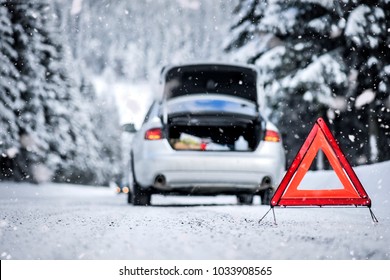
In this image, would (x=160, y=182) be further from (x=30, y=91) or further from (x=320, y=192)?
(x=30, y=91)

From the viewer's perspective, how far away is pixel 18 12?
81.9ft

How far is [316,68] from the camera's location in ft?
47.0

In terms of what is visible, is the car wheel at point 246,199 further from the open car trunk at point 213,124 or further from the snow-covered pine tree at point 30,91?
the snow-covered pine tree at point 30,91

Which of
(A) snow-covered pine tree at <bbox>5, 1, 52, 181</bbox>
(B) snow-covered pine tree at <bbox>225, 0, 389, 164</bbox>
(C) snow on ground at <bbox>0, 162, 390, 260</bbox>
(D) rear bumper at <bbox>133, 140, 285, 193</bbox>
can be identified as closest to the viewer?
(C) snow on ground at <bbox>0, 162, 390, 260</bbox>

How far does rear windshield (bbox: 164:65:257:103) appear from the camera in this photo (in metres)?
8.09

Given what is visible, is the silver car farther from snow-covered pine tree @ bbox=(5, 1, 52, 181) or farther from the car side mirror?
snow-covered pine tree @ bbox=(5, 1, 52, 181)

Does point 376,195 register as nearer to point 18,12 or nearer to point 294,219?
point 294,219

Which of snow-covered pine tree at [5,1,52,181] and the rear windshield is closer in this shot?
the rear windshield

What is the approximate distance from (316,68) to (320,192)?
9.54 metres

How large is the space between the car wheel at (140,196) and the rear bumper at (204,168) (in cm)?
42

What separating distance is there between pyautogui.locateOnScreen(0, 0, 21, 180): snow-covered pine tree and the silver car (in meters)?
15.1

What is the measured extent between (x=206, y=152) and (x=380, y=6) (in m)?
7.35

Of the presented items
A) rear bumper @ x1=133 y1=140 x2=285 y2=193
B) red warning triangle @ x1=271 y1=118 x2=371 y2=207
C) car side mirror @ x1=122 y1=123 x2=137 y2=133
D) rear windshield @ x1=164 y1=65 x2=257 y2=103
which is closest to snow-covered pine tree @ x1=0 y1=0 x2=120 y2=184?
rear windshield @ x1=164 y1=65 x2=257 y2=103

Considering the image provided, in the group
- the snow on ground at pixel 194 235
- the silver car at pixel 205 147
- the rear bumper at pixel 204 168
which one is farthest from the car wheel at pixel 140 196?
the snow on ground at pixel 194 235
